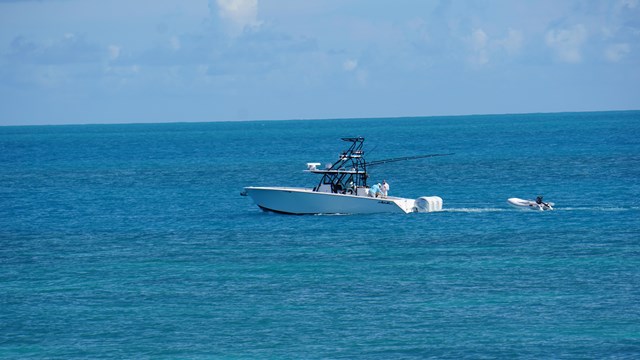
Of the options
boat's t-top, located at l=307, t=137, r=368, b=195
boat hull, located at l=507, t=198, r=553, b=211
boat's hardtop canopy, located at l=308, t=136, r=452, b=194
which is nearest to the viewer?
boat's hardtop canopy, located at l=308, t=136, r=452, b=194

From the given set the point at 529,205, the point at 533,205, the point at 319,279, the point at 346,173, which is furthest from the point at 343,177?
the point at 319,279

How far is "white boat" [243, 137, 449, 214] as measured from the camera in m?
67.0

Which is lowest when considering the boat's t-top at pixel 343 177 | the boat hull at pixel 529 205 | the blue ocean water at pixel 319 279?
the blue ocean water at pixel 319 279

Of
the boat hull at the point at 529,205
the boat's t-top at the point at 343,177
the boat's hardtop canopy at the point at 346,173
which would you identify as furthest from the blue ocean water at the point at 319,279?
the boat's hardtop canopy at the point at 346,173

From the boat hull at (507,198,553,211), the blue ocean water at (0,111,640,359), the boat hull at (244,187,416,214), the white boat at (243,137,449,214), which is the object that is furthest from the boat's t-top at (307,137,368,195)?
the boat hull at (507,198,553,211)

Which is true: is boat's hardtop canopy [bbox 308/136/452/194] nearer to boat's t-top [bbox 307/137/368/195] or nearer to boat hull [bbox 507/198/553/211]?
boat's t-top [bbox 307/137/368/195]

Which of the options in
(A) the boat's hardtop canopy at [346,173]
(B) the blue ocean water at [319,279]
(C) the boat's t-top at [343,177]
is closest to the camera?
(B) the blue ocean water at [319,279]

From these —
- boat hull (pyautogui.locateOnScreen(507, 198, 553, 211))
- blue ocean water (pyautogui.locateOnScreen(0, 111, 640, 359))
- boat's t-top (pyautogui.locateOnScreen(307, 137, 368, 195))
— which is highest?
boat's t-top (pyautogui.locateOnScreen(307, 137, 368, 195))

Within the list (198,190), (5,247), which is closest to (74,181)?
(198,190)

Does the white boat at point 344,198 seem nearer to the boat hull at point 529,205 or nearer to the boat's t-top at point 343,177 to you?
the boat's t-top at point 343,177

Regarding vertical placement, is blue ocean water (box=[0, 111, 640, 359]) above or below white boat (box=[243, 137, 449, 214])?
below

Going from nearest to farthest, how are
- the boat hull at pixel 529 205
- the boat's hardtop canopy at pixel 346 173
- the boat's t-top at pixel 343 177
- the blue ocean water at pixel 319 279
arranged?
the blue ocean water at pixel 319 279 → the boat's hardtop canopy at pixel 346 173 → the boat's t-top at pixel 343 177 → the boat hull at pixel 529 205

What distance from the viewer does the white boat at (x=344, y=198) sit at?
220ft

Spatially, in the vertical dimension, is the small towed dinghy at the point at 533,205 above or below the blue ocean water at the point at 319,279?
above
